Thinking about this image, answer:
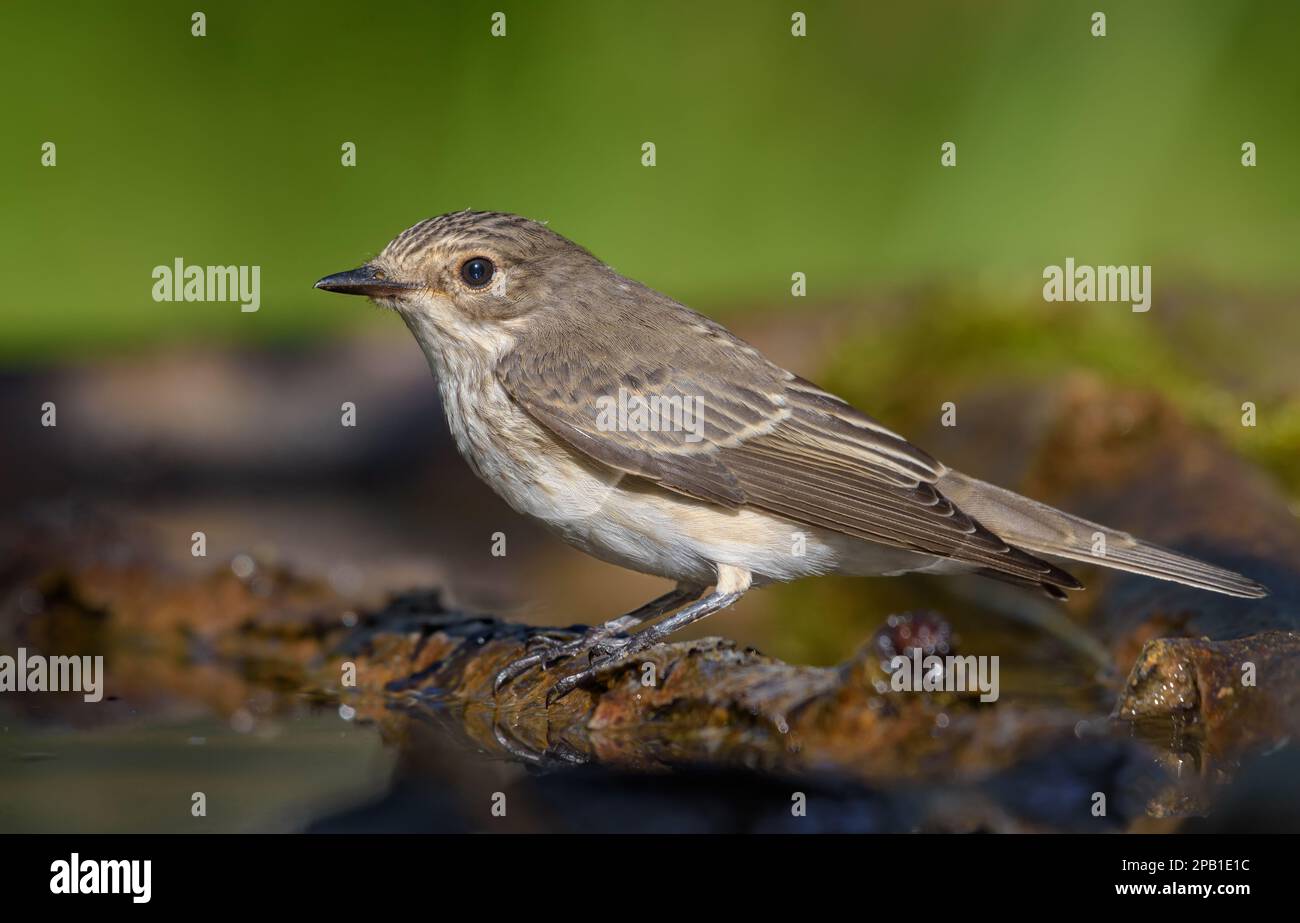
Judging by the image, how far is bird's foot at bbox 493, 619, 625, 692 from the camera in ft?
15.4

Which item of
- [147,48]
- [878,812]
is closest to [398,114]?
[147,48]

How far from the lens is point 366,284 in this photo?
5148 millimetres

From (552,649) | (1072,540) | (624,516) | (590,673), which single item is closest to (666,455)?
(624,516)

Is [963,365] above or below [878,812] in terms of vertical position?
above

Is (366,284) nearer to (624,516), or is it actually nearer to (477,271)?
(477,271)

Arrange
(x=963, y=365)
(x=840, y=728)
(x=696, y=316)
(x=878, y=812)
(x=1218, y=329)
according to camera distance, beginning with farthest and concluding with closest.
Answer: (x=1218, y=329), (x=963, y=365), (x=696, y=316), (x=840, y=728), (x=878, y=812)

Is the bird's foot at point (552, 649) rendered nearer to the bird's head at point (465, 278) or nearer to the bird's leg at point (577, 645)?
the bird's leg at point (577, 645)

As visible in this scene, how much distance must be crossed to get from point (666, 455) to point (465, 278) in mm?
1008

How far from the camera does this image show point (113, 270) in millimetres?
8875

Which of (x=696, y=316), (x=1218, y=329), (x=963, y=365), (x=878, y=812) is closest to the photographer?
(x=878, y=812)

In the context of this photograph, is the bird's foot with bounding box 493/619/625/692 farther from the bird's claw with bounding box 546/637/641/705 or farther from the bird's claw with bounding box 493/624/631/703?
the bird's claw with bounding box 546/637/641/705

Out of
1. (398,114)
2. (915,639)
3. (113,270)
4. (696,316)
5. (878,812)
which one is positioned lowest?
(878,812)

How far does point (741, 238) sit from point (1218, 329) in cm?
281

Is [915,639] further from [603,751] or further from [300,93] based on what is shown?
[300,93]
